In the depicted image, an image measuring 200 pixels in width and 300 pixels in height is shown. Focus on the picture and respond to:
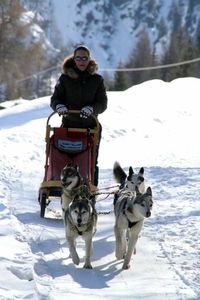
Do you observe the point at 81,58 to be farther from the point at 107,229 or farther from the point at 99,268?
the point at 99,268

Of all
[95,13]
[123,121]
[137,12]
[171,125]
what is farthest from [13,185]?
[95,13]

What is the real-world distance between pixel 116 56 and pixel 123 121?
143 m

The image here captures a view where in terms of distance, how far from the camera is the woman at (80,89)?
21.1 ft

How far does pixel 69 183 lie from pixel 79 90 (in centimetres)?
118

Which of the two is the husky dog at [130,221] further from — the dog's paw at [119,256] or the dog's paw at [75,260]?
the dog's paw at [75,260]

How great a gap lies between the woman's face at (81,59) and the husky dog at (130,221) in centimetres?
179

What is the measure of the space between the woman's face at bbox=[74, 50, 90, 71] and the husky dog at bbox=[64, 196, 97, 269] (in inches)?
73.5

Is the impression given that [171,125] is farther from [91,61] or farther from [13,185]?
[91,61]

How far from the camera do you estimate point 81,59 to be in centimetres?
638

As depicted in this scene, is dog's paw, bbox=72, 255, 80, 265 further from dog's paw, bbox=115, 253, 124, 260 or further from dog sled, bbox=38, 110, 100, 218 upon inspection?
dog sled, bbox=38, 110, 100, 218

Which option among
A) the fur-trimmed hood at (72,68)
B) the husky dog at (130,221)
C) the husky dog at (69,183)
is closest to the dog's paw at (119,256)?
the husky dog at (130,221)

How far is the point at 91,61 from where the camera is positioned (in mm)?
6473

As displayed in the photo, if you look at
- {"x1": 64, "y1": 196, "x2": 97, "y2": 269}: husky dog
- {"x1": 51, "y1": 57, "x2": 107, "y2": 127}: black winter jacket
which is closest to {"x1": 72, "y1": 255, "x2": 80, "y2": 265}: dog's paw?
{"x1": 64, "y1": 196, "x2": 97, "y2": 269}: husky dog

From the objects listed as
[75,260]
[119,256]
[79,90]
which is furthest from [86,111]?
[75,260]
